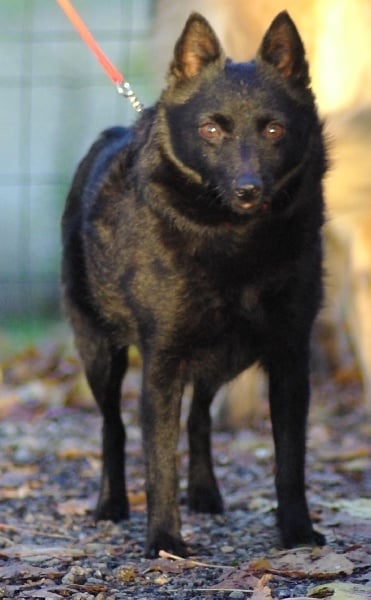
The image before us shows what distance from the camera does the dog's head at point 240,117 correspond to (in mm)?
4145

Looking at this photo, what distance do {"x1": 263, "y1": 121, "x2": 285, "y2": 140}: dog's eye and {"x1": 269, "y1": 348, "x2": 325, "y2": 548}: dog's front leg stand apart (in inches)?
30.5

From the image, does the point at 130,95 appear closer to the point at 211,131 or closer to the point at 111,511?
the point at 211,131

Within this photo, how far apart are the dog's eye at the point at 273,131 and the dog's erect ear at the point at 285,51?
9.9 inches

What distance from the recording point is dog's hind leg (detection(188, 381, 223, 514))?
5.22 meters

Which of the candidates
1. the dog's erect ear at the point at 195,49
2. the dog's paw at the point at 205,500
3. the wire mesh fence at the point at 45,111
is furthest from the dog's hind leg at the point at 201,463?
the wire mesh fence at the point at 45,111

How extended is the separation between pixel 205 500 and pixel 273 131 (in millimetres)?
1692

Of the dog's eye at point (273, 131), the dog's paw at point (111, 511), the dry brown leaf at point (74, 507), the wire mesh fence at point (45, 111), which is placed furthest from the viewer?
the wire mesh fence at point (45, 111)

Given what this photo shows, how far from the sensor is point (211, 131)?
4.22 m

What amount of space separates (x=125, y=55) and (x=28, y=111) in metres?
1.13

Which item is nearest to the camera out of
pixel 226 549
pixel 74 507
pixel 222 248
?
pixel 222 248

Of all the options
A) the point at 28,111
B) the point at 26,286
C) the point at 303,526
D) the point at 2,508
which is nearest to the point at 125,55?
the point at 28,111

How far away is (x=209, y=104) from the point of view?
4.25 meters

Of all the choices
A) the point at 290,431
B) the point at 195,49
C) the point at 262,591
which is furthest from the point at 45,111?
the point at 262,591

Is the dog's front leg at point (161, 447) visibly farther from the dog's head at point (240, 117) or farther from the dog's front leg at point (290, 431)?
the dog's head at point (240, 117)
